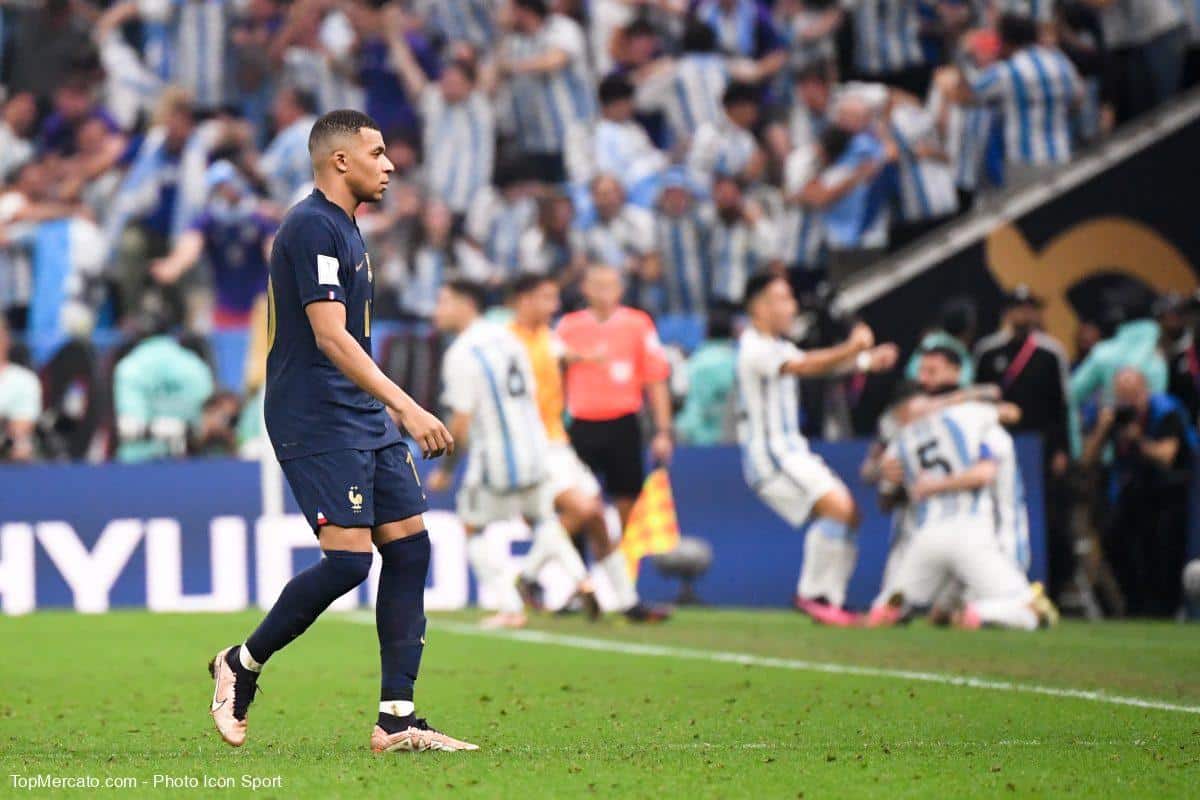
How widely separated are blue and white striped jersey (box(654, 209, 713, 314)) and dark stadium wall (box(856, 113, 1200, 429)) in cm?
178

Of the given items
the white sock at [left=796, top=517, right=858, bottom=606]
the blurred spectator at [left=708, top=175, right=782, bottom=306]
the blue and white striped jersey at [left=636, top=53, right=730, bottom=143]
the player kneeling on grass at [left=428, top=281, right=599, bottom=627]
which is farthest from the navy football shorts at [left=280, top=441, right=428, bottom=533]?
the blue and white striped jersey at [left=636, top=53, right=730, bottom=143]

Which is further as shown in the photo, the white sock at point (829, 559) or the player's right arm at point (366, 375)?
the white sock at point (829, 559)

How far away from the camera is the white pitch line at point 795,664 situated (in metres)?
8.30

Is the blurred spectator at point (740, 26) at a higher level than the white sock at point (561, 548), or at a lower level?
higher

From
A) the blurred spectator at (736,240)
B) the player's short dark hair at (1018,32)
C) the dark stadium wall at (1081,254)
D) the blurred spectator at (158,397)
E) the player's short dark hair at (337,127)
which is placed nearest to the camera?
the player's short dark hair at (337,127)

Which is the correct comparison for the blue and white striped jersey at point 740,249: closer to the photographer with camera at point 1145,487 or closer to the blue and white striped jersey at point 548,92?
the blue and white striped jersey at point 548,92

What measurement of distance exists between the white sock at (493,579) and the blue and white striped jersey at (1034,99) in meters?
6.18

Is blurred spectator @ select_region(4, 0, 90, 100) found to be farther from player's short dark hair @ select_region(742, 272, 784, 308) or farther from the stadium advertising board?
player's short dark hair @ select_region(742, 272, 784, 308)

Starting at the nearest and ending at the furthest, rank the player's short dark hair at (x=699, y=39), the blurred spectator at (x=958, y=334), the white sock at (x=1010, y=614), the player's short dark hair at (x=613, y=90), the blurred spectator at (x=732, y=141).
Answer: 1. the white sock at (x=1010, y=614)
2. the blurred spectator at (x=958, y=334)
3. the blurred spectator at (x=732, y=141)
4. the player's short dark hair at (x=613, y=90)
5. the player's short dark hair at (x=699, y=39)

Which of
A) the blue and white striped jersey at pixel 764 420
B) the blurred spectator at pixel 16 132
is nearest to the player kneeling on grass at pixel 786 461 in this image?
the blue and white striped jersey at pixel 764 420

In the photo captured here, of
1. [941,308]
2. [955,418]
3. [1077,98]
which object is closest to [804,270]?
[941,308]

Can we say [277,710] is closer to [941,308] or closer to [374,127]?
[374,127]

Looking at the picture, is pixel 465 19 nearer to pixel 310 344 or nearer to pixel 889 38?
pixel 889 38

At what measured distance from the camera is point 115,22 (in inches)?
811
